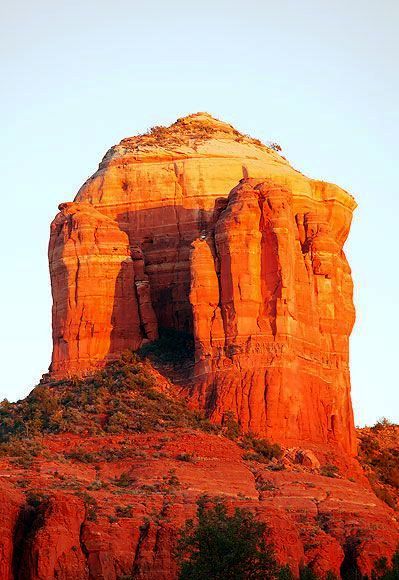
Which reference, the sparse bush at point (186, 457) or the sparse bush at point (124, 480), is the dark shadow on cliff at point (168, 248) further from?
the sparse bush at point (124, 480)

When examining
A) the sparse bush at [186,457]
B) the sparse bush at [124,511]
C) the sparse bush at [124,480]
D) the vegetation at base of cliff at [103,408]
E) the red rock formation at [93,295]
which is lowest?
the sparse bush at [124,511]

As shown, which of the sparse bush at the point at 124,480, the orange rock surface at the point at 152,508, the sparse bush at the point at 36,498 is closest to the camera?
the orange rock surface at the point at 152,508

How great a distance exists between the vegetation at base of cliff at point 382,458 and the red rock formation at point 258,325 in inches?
104

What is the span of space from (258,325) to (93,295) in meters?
7.94

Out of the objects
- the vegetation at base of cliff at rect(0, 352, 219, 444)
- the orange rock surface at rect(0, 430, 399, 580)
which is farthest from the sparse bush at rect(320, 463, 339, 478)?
the vegetation at base of cliff at rect(0, 352, 219, 444)

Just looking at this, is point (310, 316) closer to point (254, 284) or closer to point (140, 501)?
point (254, 284)

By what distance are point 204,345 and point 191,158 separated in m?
11.3

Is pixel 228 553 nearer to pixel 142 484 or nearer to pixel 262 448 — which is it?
pixel 142 484

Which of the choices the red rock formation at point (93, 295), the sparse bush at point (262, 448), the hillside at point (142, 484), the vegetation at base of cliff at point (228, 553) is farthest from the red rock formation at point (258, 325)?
the vegetation at base of cliff at point (228, 553)

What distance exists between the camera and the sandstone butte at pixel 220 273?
8988 centimetres

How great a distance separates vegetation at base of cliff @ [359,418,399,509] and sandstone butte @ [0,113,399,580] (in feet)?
0.45

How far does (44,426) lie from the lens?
8925 cm

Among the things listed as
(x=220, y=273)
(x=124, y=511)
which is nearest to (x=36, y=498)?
(x=124, y=511)

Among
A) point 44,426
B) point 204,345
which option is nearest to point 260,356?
point 204,345
